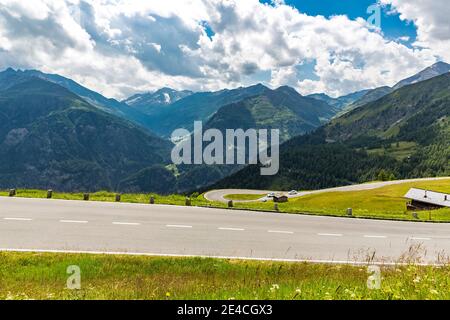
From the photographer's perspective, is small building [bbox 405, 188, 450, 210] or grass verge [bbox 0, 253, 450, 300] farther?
small building [bbox 405, 188, 450, 210]

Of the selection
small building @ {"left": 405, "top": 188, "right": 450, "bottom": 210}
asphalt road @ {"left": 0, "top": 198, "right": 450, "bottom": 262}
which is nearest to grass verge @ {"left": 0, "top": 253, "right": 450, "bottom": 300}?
asphalt road @ {"left": 0, "top": 198, "right": 450, "bottom": 262}

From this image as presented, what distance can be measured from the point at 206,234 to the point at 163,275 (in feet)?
23.0

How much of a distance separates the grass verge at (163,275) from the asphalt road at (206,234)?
1.40 m

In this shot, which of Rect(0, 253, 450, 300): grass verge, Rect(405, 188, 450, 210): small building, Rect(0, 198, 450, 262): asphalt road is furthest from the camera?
Rect(405, 188, 450, 210): small building

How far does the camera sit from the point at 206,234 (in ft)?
64.1

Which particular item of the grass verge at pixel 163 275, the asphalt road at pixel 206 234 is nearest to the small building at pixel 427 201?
the asphalt road at pixel 206 234

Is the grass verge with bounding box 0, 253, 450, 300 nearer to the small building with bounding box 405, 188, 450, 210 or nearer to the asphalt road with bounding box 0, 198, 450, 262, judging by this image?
the asphalt road with bounding box 0, 198, 450, 262

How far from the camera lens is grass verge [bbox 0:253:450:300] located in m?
9.56

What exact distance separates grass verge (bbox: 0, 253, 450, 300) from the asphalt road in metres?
1.40

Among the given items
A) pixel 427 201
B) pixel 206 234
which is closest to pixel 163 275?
pixel 206 234

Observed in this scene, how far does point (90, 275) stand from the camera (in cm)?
1230

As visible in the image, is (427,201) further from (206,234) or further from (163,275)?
(163,275)
